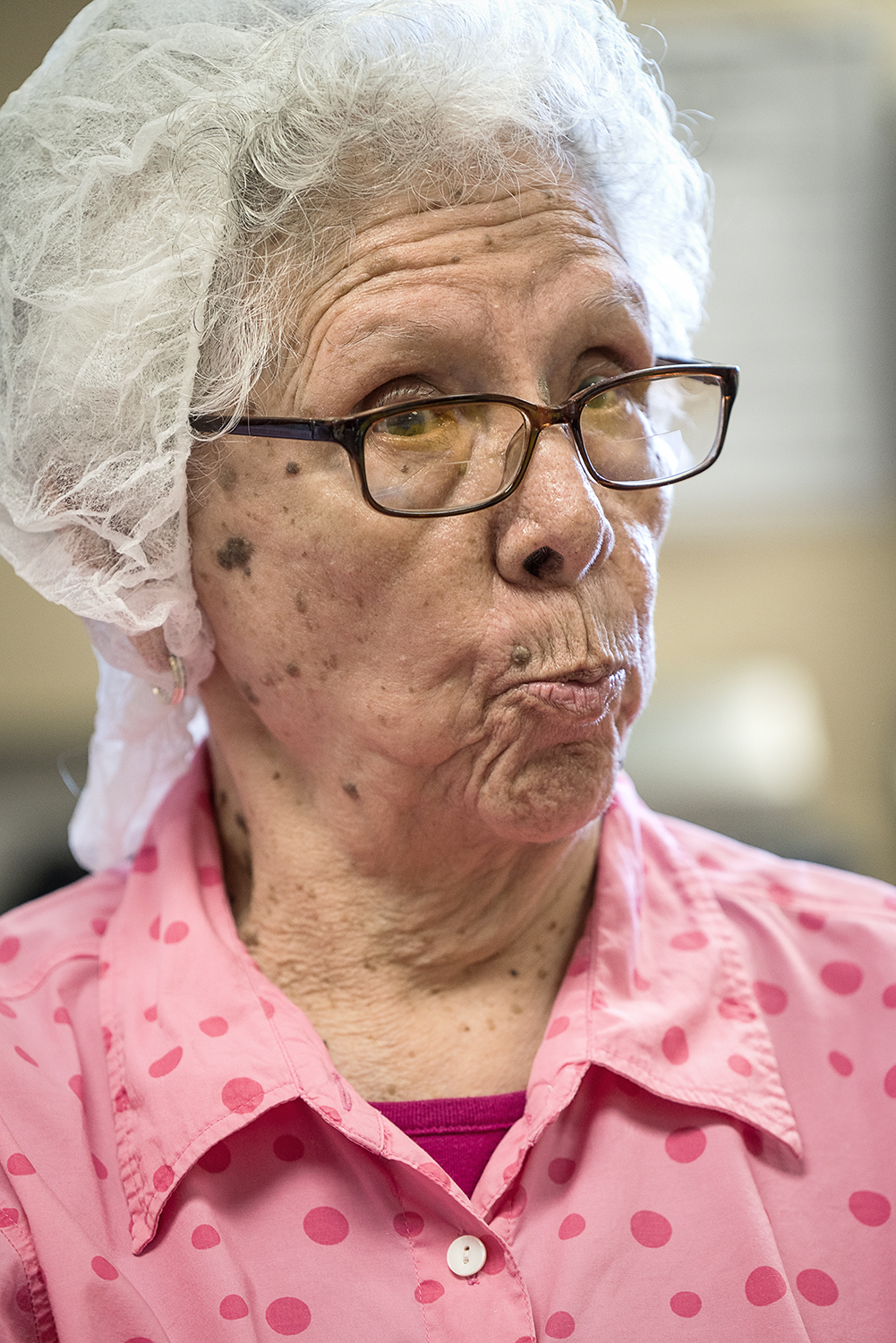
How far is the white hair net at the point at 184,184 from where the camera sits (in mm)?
1000

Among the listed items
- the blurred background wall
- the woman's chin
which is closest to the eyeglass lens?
the woman's chin

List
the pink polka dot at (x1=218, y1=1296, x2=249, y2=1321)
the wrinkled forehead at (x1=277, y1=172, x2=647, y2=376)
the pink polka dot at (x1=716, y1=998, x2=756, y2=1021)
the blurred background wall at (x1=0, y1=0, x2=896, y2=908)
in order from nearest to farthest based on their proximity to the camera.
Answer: the pink polka dot at (x1=218, y1=1296, x2=249, y2=1321) < the wrinkled forehead at (x1=277, y1=172, x2=647, y2=376) < the pink polka dot at (x1=716, y1=998, x2=756, y2=1021) < the blurred background wall at (x1=0, y1=0, x2=896, y2=908)

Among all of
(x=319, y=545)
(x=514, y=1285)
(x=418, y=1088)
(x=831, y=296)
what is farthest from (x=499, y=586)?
(x=831, y=296)

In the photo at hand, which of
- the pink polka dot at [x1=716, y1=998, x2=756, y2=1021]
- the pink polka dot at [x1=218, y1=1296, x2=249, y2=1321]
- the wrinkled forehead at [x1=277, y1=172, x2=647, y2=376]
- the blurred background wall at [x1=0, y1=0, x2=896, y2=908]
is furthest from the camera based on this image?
the blurred background wall at [x1=0, y1=0, x2=896, y2=908]

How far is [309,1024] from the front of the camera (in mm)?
1049

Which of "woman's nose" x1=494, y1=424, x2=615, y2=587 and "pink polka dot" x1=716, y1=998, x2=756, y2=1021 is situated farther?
"pink polka dot" x1=716, y1=998, x2=756, y2=1021

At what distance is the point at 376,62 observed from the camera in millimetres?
998

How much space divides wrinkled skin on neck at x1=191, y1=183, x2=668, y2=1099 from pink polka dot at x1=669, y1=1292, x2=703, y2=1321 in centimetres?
23

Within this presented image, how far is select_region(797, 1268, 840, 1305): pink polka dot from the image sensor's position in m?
0.94

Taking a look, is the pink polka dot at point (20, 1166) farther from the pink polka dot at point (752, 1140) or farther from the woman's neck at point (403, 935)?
the pink polka dot at point (752, 1140)

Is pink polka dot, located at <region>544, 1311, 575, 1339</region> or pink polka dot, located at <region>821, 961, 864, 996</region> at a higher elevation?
pink polka dot, located at <region>821, 961, 864, 996</region>

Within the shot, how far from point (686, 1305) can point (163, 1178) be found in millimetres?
433

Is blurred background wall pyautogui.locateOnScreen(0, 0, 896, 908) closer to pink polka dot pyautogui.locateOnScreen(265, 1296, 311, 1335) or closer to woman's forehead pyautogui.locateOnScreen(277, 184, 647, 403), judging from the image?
woman's forehead pyautogui.locateOnScreen(277, 184, 647, 403)

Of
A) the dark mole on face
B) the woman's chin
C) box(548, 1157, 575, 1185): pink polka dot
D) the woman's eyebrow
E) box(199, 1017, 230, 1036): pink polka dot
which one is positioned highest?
the woman's eyebrow
